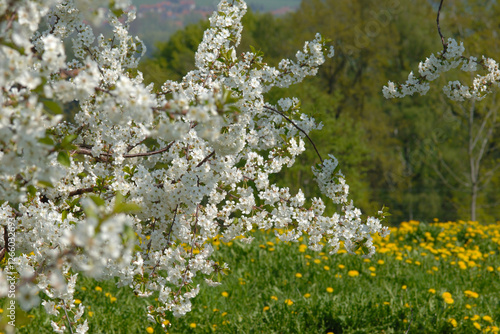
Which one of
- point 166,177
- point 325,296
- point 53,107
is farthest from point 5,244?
point 325,296

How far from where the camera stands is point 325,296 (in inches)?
204

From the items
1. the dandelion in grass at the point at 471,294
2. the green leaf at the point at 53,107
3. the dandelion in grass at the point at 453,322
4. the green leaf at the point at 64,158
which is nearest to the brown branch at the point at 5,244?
the green leaf at the point at 64,158

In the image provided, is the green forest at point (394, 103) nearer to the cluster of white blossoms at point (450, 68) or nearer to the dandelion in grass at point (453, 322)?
the dandelion in grass at point (453, 322)

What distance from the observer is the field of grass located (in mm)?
4719

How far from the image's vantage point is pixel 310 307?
491cm

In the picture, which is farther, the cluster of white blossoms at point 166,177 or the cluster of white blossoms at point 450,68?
the cluster of white blossoms at point 450,68

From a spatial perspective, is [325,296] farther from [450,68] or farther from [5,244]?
[5,244]

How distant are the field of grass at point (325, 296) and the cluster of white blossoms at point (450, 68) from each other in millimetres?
2280

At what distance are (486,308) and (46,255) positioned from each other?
16.3ft

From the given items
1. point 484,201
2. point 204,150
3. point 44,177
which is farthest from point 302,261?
point 484,201

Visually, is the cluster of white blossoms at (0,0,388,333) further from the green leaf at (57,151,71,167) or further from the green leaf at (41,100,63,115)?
the green leaf at (41,100,63,115)

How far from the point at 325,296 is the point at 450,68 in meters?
2.82

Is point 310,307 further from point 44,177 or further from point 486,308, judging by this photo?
point 44,177

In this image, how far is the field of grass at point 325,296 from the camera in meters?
4.72
